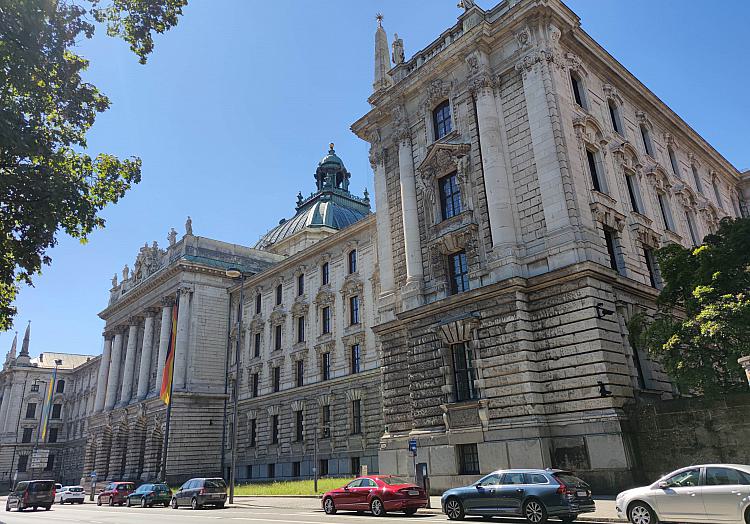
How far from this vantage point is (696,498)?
11836 mm

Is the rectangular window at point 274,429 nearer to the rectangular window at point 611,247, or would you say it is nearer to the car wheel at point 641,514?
the rectangular window at point 611,247

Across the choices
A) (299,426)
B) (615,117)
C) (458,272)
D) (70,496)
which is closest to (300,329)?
(299,426)

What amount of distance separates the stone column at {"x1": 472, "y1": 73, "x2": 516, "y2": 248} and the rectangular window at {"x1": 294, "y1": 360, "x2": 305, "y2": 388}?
26.3 m

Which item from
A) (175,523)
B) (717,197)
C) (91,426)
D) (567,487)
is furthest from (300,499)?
(91,426)

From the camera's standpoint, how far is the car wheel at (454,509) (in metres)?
16.0

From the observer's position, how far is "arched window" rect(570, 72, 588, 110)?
2717cm

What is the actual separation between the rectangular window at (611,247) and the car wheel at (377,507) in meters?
14.2

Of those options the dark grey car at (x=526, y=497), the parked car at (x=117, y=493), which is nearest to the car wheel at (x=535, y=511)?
the dark grey car at (x=526, y=497)

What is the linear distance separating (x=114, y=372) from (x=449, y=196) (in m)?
51.0

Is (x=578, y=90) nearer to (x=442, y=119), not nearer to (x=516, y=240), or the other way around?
(x=442, y=119)

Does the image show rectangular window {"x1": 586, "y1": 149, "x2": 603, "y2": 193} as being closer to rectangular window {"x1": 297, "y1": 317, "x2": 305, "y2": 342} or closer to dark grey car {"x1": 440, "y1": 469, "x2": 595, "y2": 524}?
dark grey car {"x1": 440, "y1": 469, "x2": 595, "y2": 524}

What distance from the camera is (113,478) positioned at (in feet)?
184

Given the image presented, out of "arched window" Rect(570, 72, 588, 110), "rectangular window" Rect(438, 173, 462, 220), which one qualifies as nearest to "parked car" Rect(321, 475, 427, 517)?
"rectangular window" Rect(438, 173, 462, 220)

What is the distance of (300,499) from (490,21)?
25.9 metres
